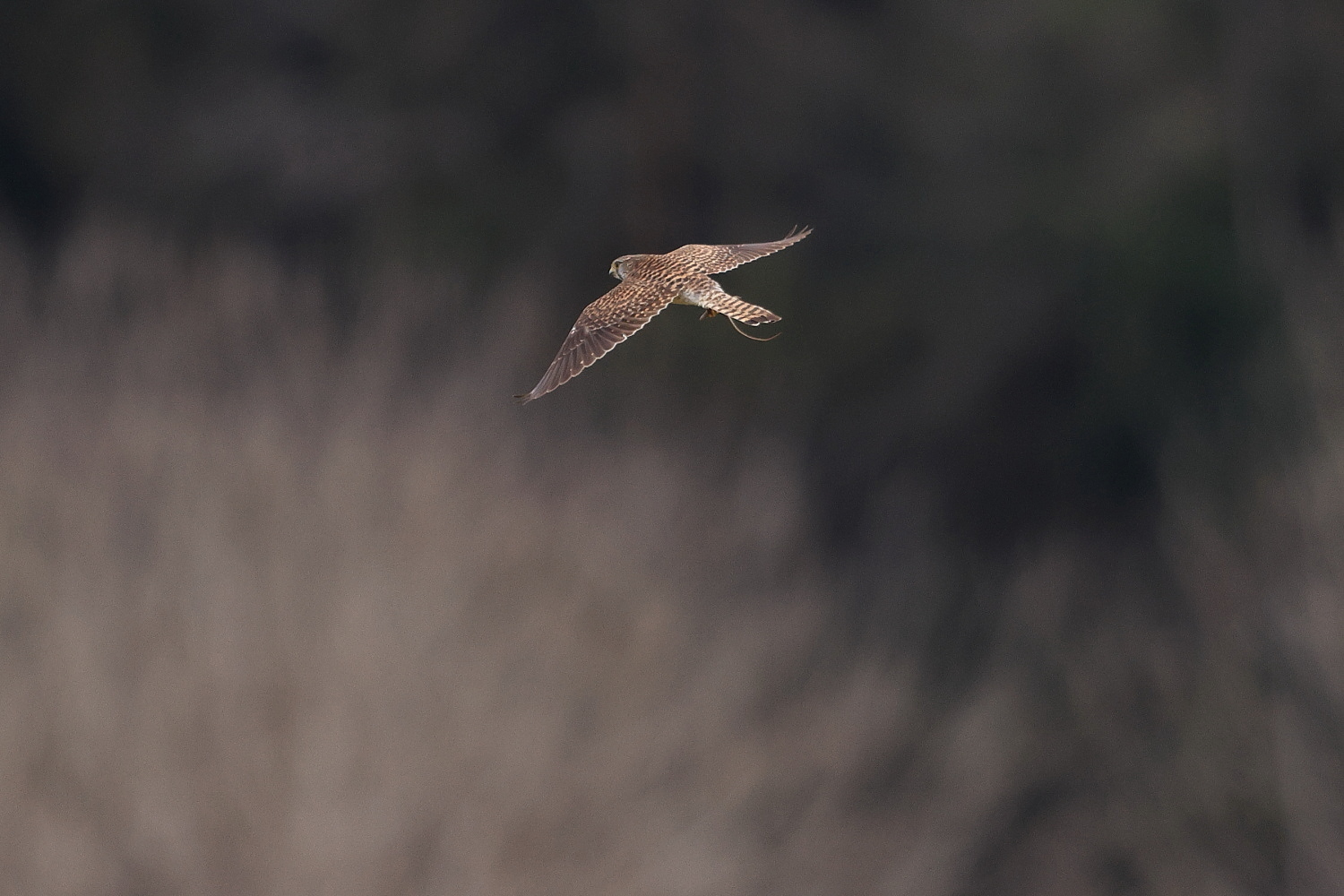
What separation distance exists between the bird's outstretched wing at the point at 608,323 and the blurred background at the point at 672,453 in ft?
A: 12.5

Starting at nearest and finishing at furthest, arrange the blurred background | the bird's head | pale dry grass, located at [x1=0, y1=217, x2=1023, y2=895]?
the bird's head → pale dry grass, located at [x1=0, y1=217, x2=1023, y2=895] → the blurred background

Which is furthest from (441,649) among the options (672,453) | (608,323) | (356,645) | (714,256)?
(608,323)

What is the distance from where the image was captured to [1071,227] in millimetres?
13352

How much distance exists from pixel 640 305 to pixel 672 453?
6.41 m

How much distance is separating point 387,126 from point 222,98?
1.29 meters

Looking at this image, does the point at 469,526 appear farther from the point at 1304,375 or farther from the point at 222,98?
the point at 222,98

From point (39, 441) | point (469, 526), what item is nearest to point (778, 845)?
point (469, 526)

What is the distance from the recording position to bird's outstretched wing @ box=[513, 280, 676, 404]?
113 inches

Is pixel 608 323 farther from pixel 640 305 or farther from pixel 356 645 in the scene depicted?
pixel 356 645

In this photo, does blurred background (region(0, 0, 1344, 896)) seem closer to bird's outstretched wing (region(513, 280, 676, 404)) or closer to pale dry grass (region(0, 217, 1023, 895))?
pale dry grass (region(0, 217, 1023, 895))

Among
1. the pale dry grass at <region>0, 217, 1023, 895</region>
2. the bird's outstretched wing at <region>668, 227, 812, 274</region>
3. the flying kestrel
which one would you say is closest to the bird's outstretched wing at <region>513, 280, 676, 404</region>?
the flying kestrel

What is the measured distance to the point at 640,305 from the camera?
3078mm

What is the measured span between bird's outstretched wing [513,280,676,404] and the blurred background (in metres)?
3.82

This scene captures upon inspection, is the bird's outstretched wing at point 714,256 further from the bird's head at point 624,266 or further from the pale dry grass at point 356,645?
the pale dry grass at point 356,645
